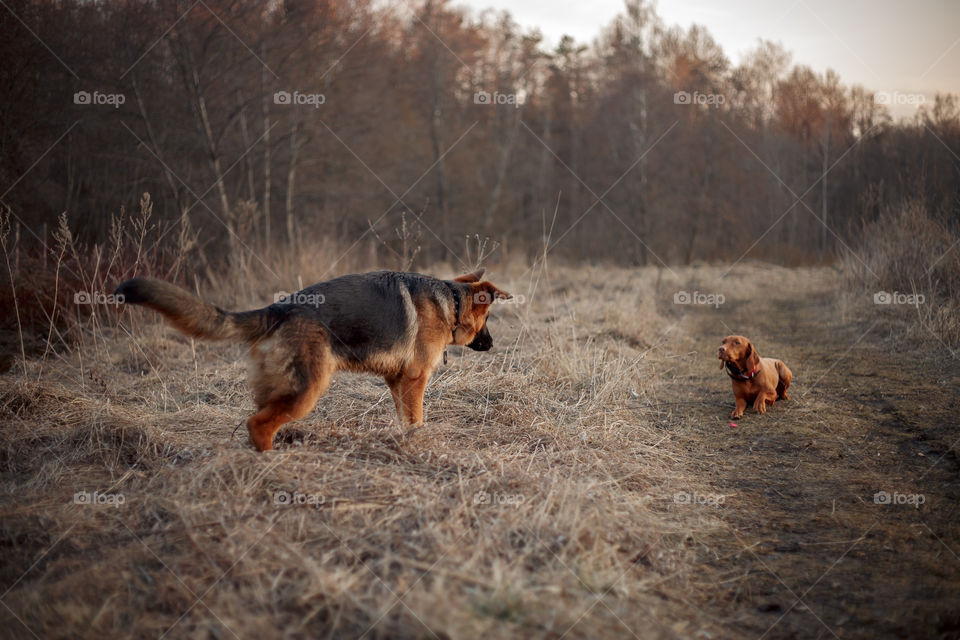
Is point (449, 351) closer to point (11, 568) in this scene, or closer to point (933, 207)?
point (11, 568)

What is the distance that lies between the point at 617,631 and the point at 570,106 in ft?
93.0

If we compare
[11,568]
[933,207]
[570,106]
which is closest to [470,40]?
[570,106]

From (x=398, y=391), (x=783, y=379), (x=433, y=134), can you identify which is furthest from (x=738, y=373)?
(x=433, y=134)

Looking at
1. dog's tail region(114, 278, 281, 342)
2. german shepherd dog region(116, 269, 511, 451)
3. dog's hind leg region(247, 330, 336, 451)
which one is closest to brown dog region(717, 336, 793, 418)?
german shepherd dog region(116, 269, 511, 451)

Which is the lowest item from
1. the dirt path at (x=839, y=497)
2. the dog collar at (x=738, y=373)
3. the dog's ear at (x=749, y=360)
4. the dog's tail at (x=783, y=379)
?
the dirt path at (x=839, y=497)

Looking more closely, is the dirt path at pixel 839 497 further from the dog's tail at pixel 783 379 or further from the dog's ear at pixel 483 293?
the dog's ear at pixel 483 293

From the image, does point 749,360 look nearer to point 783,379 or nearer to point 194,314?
point 783,379

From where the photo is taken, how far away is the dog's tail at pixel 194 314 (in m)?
3.39

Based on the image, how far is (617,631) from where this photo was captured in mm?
2416

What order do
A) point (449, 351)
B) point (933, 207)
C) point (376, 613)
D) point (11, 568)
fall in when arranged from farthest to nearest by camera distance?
point (933, 207)
point (449, 351)
point (11, 568)
point (376, 613)

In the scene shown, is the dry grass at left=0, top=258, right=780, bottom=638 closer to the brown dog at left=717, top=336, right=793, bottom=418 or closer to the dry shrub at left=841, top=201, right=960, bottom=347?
the brown dog at left=717, top=336, right=793, bottom=418

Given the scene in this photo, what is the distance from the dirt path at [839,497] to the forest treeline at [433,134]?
456cm

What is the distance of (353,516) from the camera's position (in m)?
3.19

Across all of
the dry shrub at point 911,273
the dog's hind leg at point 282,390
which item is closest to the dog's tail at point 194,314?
the dog's hind leg at point 282,390
